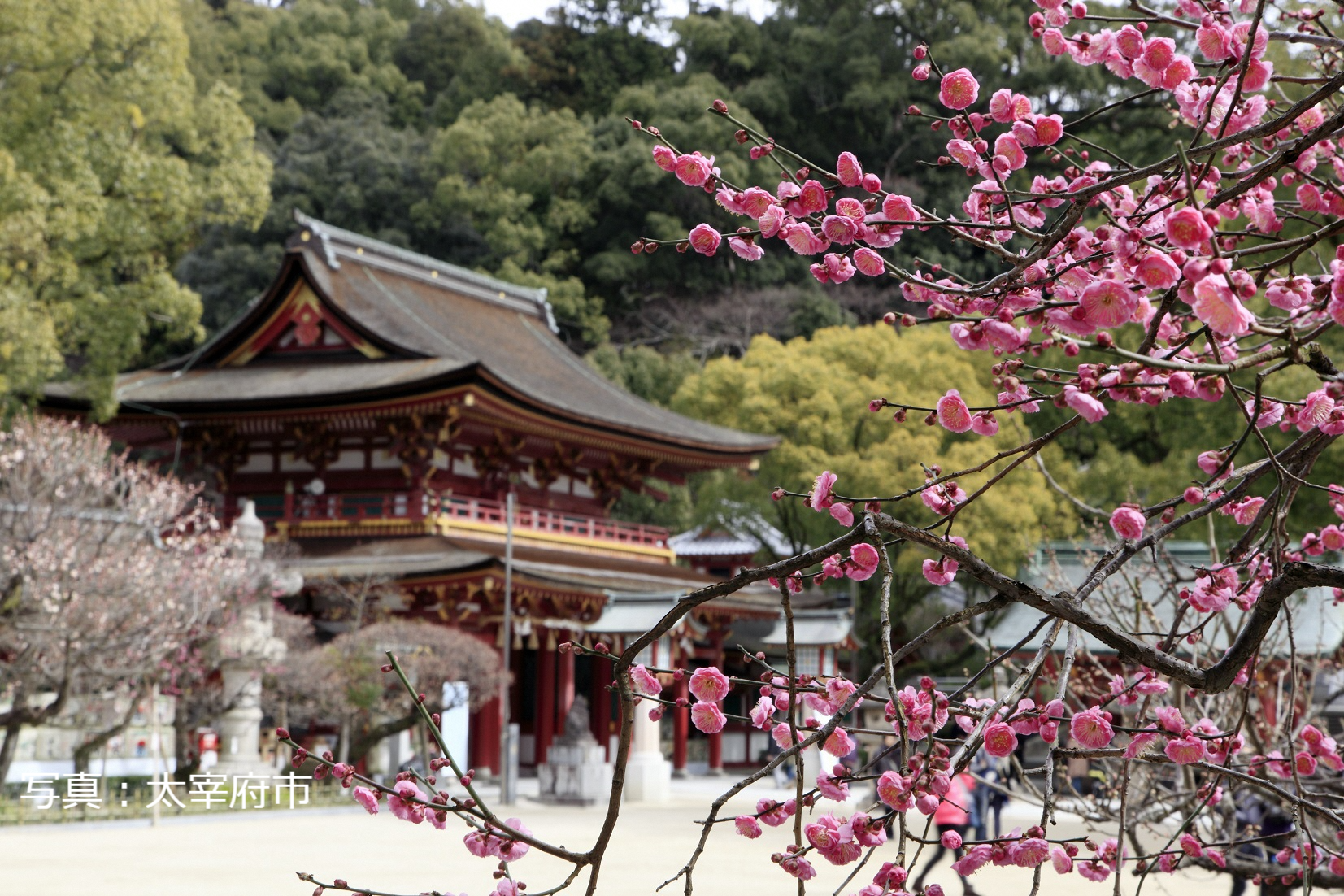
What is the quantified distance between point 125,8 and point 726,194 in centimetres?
1897

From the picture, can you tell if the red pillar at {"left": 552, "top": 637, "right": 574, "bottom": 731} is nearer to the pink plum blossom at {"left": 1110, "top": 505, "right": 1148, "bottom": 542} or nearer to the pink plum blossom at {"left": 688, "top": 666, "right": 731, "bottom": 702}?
the pink plum blossom at {"left": 1110, "top": 505, "right": 1148, "bottom": 542}

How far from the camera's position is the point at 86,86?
21.2 meters

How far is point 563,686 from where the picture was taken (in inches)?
896

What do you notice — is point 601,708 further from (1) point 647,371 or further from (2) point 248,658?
(1) point 647,371

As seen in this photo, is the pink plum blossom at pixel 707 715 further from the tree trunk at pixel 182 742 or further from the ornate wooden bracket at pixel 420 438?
the ornate wooden bracket at pixel 420 438

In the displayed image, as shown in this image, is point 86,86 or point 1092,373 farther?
point 86,86

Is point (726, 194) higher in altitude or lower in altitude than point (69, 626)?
higher

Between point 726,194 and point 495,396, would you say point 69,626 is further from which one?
point 726,194

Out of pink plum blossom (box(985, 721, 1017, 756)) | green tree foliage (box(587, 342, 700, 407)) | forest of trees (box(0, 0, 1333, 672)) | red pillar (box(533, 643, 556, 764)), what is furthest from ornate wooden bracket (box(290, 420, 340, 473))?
pink plum blossom (box(985, 721, 1017, 756))

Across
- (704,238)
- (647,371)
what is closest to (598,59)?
(647,371)

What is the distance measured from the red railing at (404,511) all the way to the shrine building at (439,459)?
0.12 feet

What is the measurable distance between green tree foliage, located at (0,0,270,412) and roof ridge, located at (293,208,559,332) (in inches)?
108

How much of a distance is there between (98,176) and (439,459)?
6.18 m

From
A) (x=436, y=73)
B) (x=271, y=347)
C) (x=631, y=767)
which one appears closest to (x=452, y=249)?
(x=436, y=73)
